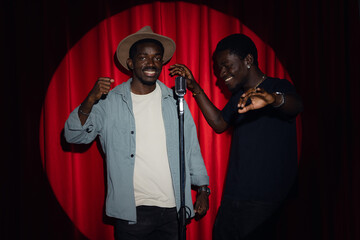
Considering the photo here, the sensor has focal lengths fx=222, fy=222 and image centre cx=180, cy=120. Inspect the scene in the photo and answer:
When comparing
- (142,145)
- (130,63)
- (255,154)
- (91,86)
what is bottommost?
(255,154)

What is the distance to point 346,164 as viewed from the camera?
256cm

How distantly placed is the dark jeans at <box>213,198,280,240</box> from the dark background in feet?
3.34

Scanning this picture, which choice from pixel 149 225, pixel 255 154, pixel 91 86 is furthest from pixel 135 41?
pixel 149 225

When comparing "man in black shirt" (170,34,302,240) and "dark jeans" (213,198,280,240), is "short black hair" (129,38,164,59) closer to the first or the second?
"man in black shirt" (170,34,302,240)

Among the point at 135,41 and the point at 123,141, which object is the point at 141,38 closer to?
the point at 135,41

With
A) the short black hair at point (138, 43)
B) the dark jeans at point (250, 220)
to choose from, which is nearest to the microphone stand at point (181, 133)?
Result: the dark jeans at point (250, 220)

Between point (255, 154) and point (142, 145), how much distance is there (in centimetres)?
91

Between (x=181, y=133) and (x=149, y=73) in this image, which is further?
(x=149, y=73)

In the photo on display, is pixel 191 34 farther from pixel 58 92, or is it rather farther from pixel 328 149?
pixel 328 149

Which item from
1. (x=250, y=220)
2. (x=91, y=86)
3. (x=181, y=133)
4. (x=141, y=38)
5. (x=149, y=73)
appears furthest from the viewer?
(x=91, y=86)

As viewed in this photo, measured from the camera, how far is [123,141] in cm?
176

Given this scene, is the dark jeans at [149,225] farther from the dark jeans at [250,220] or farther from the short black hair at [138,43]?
the short black hair at [138,43]

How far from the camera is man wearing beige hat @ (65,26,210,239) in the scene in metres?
1.66

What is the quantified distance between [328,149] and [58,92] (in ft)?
9.93
